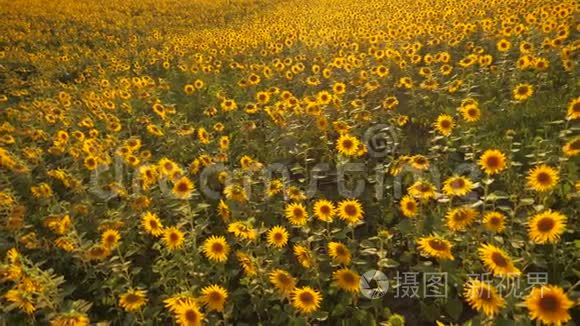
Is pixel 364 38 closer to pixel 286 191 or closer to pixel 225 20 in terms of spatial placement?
pixel 286 191

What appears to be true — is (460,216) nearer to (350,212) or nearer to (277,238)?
(350,212)

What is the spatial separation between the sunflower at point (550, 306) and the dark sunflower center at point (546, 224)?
33.1 inches

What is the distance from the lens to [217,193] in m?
6.25

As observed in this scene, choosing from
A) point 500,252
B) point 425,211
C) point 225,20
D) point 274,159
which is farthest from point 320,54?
point 225,20

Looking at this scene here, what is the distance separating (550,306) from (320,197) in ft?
11.3

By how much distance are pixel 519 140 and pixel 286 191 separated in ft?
11.2

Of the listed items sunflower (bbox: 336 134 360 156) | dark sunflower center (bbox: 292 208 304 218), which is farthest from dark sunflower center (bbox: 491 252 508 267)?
sunflower (bbox: 336 134 360 156)

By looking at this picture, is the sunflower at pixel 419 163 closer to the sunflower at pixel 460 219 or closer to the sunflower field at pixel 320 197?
the sunflower field at pixel 320 197

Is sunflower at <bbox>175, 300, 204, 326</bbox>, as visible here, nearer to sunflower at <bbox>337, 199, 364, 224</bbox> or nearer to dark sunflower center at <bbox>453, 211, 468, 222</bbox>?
sunflower at <bbox>337, 199, 364, 224</bbox>

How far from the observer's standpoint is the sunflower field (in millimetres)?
3977

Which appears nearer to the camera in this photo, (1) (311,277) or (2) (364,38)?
(1) (311,277)

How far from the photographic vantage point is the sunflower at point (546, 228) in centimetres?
354

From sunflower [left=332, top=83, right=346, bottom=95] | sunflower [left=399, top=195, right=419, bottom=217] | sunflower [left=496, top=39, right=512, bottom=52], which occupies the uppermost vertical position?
sunflower [left=496, top=39, right=512, bottom=52]

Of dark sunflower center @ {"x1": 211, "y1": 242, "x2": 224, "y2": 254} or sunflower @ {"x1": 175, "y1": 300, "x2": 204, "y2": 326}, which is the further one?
dark sunflower center @ {"x1": 211, "y1": 242, "x2": 224, "y2": 254}
